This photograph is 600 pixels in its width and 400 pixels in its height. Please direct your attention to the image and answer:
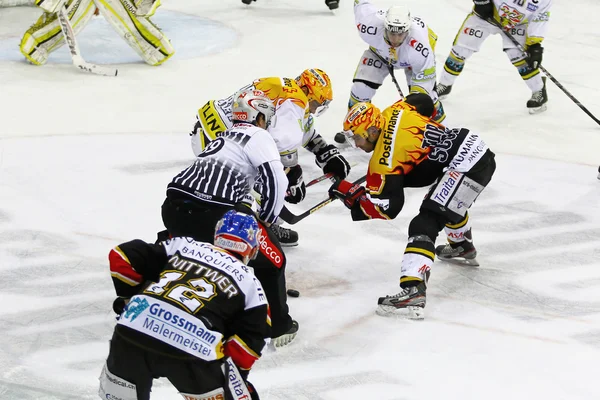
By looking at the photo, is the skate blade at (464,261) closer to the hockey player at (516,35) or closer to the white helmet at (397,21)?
the white helmet at (397,21)

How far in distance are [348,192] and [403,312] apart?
0.67 metres

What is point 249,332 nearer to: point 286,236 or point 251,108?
point 251,108

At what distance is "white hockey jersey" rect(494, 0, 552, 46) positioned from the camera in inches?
269

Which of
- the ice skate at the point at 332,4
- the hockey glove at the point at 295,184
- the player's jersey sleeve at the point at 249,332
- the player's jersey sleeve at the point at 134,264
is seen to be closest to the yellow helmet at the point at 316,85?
the hockey glove at the point at 295,184

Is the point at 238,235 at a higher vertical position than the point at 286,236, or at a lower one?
higher

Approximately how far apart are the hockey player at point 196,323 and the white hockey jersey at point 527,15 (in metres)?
4.71

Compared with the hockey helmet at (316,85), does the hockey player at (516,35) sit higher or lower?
lower

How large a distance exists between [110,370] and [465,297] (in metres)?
2.19

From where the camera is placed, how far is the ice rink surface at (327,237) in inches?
144

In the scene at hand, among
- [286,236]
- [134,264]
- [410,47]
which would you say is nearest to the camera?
[134,264]

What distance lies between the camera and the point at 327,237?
16.4 ft

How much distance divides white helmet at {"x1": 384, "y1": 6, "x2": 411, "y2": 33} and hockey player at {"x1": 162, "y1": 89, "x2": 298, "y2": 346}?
235cm

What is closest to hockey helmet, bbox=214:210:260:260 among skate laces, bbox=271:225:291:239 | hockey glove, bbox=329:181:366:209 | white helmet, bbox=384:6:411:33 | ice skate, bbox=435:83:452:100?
hockey glove, bbox=329:181:366:209

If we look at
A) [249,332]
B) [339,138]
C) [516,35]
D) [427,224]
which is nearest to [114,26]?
[339,138]
